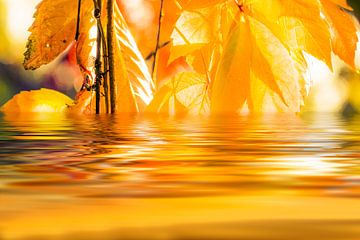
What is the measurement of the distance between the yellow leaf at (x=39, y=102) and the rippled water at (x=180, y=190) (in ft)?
2.16

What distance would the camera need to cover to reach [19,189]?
0.83ft

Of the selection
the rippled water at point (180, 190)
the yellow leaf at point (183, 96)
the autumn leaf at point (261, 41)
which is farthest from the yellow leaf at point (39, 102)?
the rippled water at point (180, 190)

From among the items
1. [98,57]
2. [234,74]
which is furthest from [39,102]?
[234,74]

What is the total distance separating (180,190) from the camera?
0.24 metres

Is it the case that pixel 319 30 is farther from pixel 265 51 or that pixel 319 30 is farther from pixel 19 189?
pixel 19 189

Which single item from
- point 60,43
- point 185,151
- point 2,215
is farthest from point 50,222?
point 60,43

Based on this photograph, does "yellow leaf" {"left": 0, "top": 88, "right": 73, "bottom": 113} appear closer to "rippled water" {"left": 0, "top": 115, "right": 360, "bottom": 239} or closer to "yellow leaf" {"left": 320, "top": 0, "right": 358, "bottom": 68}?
"yellow leaf" {"left": 320, "top": 0, "right": 358, "bottom": 68}

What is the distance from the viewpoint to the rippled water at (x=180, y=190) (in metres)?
0.16

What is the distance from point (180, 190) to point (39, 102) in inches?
39.0

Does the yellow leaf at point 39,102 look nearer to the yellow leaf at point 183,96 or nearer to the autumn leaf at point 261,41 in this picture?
the yellow leaf at point 183,96

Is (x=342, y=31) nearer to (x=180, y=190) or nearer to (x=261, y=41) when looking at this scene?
(x=261, y=41)

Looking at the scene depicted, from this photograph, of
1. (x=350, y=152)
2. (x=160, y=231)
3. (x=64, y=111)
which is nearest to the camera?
(x=160, y=231)

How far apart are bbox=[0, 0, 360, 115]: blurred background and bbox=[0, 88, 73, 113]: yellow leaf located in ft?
0.40

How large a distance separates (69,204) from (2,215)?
3 centimetres
